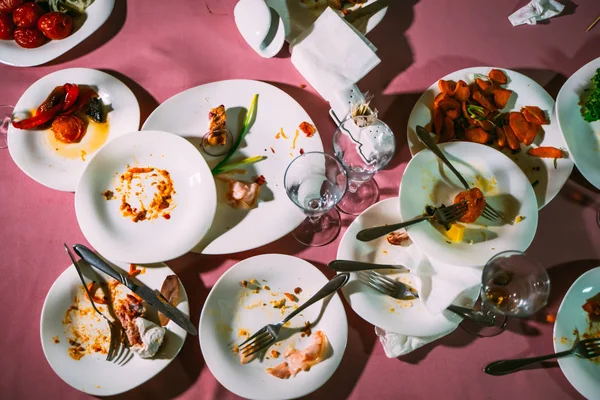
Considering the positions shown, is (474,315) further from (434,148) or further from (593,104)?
(593,104)

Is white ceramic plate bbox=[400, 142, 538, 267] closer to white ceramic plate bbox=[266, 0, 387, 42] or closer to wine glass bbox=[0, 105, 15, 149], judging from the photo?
white ceramic plate bbox=[266, 0, 387, 42]

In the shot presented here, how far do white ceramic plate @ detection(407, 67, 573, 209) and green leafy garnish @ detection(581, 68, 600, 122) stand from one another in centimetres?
12

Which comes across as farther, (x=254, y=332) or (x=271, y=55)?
(x=271, y=55)

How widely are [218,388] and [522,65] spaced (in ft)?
5.29

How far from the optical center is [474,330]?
1.62 meters

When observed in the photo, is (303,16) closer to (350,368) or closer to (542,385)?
(350,368)

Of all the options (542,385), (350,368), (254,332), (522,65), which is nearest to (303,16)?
(522,65)

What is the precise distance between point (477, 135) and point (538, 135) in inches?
9.5

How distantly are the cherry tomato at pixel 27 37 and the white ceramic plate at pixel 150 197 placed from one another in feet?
1.70

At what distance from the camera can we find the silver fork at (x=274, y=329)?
149 cm

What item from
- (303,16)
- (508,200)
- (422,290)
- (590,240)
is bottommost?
(422,290)

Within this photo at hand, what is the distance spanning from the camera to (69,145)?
5.49ft

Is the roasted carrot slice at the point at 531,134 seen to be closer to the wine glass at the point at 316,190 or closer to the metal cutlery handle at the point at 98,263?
the wine glass at the point at 316,190

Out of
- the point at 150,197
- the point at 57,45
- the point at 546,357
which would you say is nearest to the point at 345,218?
the point at 150,197
